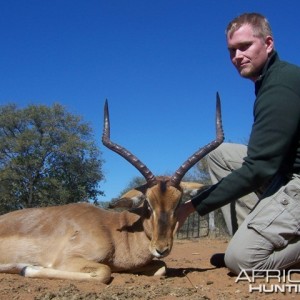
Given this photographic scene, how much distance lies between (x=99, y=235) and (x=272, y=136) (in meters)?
2.51

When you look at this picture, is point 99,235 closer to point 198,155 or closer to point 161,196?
point 161,196

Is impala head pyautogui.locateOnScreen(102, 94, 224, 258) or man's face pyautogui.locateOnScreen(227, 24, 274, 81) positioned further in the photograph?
impala head pyautogui.locateOnScreen(102, 94, 224, 258)

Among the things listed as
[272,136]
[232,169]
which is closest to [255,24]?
[272,136]

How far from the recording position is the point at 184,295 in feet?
14.6

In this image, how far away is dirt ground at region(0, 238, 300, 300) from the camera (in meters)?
4.38

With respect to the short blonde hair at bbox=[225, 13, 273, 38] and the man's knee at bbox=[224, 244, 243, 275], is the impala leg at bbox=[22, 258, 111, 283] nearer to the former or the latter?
the man's knee at bbox=[224, 244, 243, 275]

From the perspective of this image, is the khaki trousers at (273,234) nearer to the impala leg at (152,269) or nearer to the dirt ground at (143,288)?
the dirt ground at (143,288)

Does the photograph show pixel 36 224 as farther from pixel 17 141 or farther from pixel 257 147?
pixel 17 141

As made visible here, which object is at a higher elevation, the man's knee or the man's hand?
the man's hand

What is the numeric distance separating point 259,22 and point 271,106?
3.09 ft

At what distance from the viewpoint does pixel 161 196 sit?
5723 millimetres

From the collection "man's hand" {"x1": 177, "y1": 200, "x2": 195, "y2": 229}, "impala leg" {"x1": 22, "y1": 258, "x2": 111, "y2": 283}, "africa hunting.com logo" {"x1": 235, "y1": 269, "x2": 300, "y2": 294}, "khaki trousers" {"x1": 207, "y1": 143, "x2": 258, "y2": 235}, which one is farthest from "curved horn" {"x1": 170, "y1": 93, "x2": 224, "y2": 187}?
"africa hunting.com logo" {"x1": 235, "y1": 269, "x2": 300, "y2": 294}

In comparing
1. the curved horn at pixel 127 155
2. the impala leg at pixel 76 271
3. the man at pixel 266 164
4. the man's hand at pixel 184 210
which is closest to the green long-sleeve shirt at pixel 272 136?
the man at pixel 266 164

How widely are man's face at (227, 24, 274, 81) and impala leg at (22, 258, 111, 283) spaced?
101 inches
